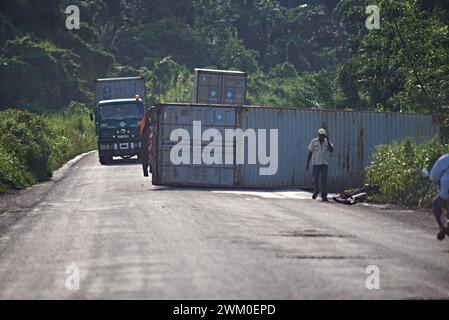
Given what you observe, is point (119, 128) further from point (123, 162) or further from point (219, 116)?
point (219, 116)

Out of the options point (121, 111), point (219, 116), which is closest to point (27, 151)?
point (219, 116)

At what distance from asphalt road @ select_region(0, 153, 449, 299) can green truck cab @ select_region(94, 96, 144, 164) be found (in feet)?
54.2

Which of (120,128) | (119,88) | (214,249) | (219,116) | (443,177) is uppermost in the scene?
(119,88)

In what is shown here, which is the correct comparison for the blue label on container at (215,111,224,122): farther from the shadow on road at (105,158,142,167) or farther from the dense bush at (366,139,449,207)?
the shadow on road at (105,158,142,167)

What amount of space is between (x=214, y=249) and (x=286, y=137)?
49.0 feet

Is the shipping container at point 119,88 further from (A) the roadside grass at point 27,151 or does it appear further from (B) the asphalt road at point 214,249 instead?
(B) the asphalt road at point 214,249

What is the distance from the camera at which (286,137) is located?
28.7 m

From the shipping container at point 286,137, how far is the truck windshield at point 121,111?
12.5m

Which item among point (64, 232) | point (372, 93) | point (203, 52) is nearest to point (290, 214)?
point (64, 232)

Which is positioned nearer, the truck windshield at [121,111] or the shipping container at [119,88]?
the truck windshield at [121,111]

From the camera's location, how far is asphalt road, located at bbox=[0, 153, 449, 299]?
36.6ft

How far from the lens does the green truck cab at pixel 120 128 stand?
133 feet

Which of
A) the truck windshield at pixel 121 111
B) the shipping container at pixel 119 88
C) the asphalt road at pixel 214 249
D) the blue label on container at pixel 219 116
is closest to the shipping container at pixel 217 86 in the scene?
the truck windshield at pixel 121 111
